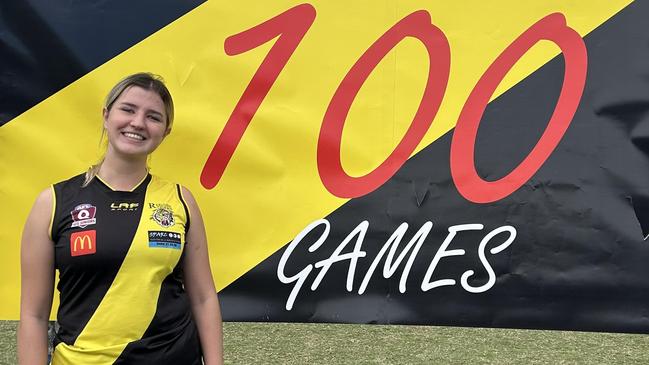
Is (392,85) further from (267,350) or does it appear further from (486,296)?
(267,350)

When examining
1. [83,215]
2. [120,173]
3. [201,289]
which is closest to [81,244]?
[83,215]

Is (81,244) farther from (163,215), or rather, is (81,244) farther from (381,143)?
(381,143)

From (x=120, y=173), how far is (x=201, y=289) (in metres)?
0.27

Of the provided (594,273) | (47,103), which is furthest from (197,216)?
(594,273)

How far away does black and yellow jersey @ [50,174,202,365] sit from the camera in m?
1.27

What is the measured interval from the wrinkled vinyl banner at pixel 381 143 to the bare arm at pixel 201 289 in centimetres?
50

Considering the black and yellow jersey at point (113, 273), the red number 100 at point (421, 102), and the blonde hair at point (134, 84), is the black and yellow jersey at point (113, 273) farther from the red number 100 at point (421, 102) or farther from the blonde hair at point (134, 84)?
the red number 100 at point (421, 102)

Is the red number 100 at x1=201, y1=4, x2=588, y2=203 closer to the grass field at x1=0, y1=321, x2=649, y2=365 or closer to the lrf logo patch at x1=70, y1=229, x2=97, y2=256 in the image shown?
the lrf logo patch at x1=70, y1=229, x2=97, y2=256

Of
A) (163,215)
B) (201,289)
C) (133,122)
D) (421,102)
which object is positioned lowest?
(201,289)

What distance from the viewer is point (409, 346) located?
12.8 ft

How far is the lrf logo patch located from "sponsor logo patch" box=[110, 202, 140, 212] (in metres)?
0.07

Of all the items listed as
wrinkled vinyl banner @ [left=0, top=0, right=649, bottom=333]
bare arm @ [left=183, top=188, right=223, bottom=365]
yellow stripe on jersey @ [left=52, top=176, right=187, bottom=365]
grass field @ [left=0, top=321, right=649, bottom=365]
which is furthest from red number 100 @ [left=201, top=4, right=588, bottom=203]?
grass field @ [left=0, top=321, right=649, bottom=365]

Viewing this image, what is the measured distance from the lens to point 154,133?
1.33 meters

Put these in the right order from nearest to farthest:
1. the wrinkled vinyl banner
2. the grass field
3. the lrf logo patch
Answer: the lrf logo patch
the wrinkled vinyl banner
the grass field
